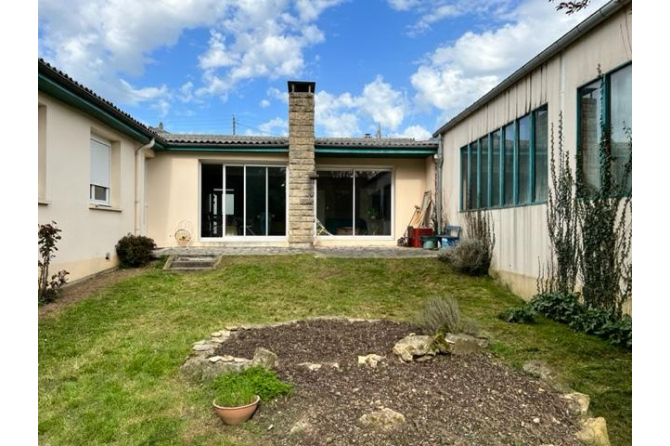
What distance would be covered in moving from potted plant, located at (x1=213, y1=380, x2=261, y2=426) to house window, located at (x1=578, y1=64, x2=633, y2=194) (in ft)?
18.4

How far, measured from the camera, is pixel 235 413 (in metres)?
3.46

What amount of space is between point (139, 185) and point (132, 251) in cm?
243

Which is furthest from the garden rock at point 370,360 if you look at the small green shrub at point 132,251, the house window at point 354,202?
the house window at point 354,202

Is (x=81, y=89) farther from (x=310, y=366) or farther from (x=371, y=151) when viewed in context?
(x=371, y=151)

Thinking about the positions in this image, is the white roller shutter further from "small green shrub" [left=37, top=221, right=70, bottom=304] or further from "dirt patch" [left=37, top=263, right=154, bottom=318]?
"small green shrub" [left=37, top=221, right=70, bottom=304]

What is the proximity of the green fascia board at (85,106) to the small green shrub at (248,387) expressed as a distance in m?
6.59

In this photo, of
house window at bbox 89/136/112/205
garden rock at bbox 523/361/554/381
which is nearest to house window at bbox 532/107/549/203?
garden rock at bbox 523/361/554/381

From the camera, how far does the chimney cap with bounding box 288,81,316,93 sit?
1405cm

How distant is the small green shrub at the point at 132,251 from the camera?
11.1 m

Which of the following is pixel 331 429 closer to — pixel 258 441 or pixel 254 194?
pixel 258 441

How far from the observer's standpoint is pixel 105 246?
34.9 feet

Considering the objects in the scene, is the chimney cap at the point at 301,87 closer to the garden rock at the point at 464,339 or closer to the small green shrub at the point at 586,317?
the small green shrub at the point at 586,317

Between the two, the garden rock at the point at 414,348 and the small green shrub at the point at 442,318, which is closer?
the garden rock at the point at 414,348

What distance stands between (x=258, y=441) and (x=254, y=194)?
12246 millimetres
